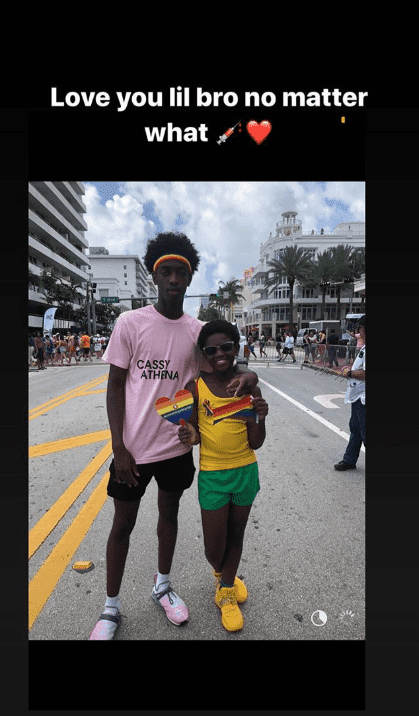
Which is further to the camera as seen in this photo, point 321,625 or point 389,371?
point 321,625

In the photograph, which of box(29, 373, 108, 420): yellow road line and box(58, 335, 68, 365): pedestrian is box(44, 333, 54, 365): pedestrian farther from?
box(29, 373, 108, 420): yellow road line

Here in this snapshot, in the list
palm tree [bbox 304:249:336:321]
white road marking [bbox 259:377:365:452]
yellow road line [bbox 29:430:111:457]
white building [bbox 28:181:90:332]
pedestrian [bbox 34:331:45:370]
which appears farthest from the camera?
palm tree [bbox 304:249:336:321]

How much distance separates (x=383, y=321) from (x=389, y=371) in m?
0.15

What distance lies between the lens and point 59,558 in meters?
2.45

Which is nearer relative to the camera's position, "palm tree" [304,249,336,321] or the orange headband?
the orange headband

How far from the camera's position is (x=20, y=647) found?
Result: 41.0 inches

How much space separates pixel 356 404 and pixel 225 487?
2723 mm

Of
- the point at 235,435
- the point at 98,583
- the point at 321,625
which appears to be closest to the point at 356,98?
the point at 235,435

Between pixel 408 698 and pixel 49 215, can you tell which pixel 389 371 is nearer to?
pixel 408 698

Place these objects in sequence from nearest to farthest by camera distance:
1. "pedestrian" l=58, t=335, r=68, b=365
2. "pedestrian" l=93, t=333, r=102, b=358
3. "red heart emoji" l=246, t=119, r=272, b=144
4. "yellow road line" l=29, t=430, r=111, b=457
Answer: "red heart emoji" l=246, t=119, r=272, b=144 < "yellow road line" l=29, t=430, r=111, b=457 < "pedestrian" l=58, t=335, r=68, b=365 < "pedestrian" l=93, t=333, r=102, b=358

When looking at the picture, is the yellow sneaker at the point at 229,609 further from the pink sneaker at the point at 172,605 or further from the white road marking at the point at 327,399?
the white road marking at the point at 327,399

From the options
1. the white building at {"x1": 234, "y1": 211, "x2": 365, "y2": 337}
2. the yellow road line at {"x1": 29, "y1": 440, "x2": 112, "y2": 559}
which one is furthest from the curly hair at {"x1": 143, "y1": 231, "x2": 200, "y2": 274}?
the white building at {"x1": 234, "y1": 211, "x2": 365, "y2": 337}

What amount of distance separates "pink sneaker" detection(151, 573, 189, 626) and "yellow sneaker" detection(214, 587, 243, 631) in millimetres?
200

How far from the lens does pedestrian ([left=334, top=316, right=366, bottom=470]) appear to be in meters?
3.80
